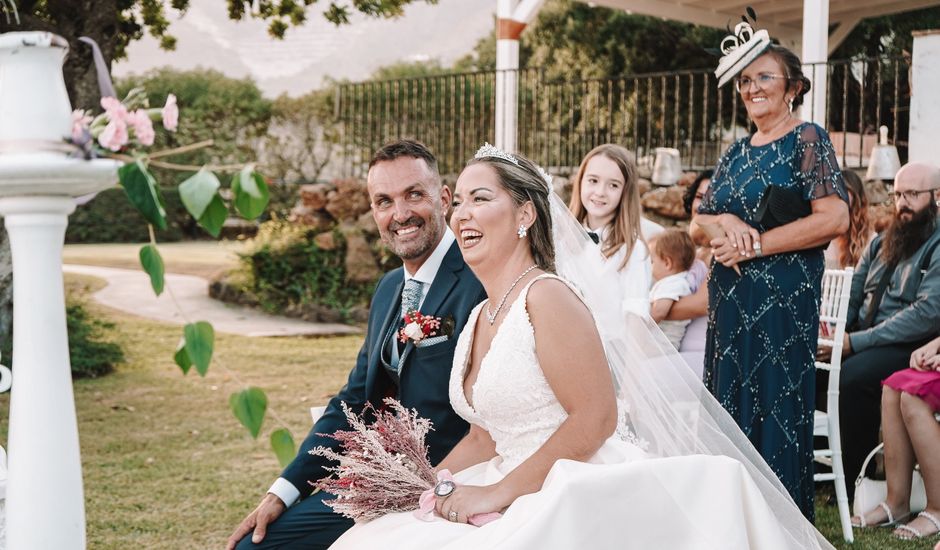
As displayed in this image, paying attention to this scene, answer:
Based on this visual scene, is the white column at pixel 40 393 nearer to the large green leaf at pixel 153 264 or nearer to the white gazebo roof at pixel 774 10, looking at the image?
the large green leaf at pixel 153 264

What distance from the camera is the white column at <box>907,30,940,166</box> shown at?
8.83 meters

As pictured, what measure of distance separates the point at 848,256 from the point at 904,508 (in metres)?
1.63

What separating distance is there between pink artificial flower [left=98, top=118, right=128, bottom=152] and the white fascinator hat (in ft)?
9.83

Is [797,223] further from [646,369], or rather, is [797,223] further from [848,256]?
[848,256]

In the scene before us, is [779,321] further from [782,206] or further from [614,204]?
[614,204]

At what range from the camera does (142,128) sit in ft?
4.98

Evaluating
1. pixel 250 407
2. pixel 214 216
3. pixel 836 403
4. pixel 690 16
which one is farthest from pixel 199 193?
pixel 690 16

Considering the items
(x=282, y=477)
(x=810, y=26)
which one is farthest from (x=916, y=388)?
(x=810, y=26)

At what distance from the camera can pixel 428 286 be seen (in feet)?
11.2

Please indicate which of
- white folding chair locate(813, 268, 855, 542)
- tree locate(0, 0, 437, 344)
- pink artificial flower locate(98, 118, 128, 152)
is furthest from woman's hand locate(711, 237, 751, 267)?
tree locate(0, 0, 437, 344)

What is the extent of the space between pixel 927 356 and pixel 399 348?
281 cm

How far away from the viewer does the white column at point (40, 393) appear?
1471 mm

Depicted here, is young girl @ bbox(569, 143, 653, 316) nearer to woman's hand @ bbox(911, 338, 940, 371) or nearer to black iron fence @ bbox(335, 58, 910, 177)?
woman's hand @ bbox(911, 338, 940, 371)

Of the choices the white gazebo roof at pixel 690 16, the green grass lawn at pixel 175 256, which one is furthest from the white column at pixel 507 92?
the green grass lawn at pixel 175 256
